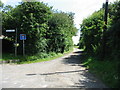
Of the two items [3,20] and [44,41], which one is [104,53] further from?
[3,20]

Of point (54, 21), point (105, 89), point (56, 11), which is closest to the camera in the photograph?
point (105, 89)

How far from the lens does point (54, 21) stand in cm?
1892

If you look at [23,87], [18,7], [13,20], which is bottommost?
[23,87]

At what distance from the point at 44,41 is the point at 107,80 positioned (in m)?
11.1

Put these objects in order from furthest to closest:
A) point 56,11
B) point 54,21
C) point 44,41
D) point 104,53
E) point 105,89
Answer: point 56,11 → point 54,21 → point 44,41 → point 104,53 → point 105,89

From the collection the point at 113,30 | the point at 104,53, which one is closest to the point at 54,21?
the point at 104,53

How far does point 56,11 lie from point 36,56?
10.6 metres

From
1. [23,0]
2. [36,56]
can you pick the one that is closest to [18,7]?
[23,0]

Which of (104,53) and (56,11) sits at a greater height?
(56,11)

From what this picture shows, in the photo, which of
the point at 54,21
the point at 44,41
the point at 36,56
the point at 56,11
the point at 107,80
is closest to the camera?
the point at 107,80

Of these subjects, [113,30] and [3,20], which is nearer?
[113,30]

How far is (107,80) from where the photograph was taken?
6051mm

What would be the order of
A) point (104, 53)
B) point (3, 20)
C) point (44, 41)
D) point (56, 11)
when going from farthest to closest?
point (56, 11)
point (3, 20)
point (44, 41)
point (104, 53)

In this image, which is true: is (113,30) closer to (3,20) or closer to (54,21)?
(54,21)
